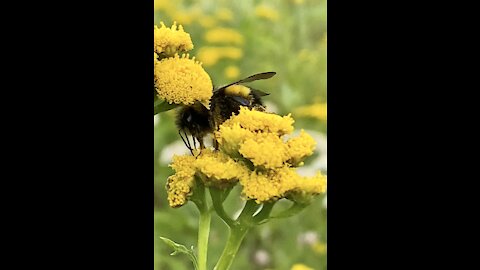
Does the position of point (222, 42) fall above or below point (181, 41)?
above

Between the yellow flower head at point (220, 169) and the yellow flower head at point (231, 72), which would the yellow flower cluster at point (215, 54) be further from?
the yellow flower head at point (220, 169)

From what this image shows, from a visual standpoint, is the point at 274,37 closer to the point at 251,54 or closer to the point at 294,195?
the point at 251,54

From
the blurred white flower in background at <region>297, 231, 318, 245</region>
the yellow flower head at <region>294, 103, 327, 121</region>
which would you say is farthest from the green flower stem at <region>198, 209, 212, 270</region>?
the blurred white flower in background at <region>297, 231, 318, 245</region>

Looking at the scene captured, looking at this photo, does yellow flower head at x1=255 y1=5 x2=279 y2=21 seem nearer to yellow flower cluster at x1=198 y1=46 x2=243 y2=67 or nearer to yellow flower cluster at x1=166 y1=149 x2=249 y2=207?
yellow flower cluster at x1=198 y1=46 x2=243 y2=67

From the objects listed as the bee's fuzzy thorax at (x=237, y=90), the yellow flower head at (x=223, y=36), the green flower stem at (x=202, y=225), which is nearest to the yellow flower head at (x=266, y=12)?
the yellow flower head at (x=223, y=36)

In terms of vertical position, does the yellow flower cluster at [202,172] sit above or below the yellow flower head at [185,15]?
below
